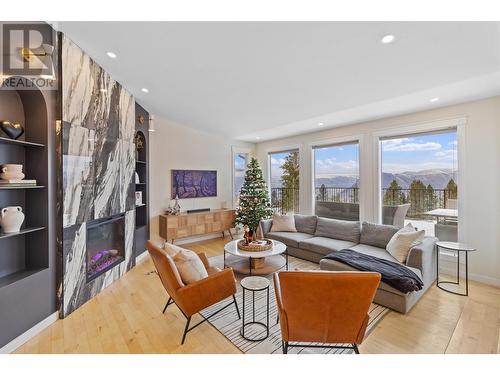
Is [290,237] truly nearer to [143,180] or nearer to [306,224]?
[306,224]

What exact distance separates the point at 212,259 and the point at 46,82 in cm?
342

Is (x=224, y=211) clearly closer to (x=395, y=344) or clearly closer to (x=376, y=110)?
(x=376, y=110)

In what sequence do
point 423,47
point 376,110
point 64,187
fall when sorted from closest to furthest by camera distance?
1. point 423,47
2. point 64,187
3. point 376,110

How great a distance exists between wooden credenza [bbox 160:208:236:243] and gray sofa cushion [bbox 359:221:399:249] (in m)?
3.04

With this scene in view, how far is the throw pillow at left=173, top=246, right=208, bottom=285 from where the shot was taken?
7.07 feet

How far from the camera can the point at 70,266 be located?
2.45m

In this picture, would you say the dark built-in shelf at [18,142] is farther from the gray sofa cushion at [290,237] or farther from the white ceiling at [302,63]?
the gray sofa cushion at [290,237]

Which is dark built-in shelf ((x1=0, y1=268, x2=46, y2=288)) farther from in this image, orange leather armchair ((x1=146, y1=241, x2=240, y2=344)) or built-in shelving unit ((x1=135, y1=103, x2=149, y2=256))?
built-in shelving unit ((x1=135, y1=103, x2=149, y2=256))

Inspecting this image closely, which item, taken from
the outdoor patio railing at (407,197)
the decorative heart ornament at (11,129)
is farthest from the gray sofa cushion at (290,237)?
the decorative heart ornament at (11,129)

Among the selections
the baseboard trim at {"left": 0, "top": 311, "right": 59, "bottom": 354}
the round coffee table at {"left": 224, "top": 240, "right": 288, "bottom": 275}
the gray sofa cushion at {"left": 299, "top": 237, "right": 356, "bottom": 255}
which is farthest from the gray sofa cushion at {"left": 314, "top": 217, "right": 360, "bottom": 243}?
the baseboard trim at {"left": 0, "top": 311, "right": 59, "bottom": 354}

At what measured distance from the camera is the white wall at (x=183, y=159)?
16.2 feet

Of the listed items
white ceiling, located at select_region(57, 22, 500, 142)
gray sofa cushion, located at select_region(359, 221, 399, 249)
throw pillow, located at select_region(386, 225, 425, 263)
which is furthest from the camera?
gray sofa cushion, located at select_region(359, 221, 399, 249)

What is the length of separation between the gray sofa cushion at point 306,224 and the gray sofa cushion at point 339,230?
0.11 meters

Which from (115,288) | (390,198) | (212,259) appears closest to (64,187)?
(115,288)
